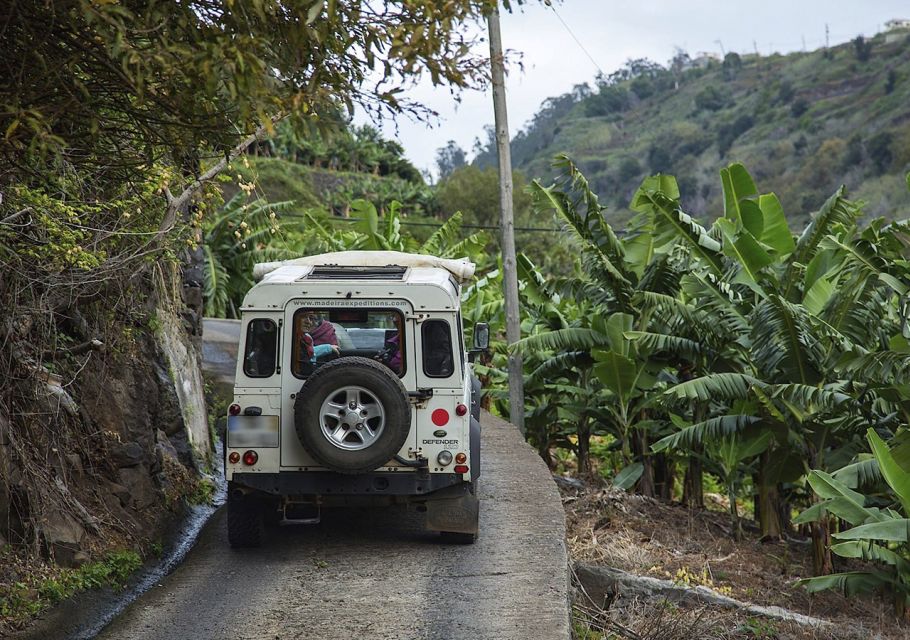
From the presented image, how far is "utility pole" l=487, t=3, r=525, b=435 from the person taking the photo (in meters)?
15.0

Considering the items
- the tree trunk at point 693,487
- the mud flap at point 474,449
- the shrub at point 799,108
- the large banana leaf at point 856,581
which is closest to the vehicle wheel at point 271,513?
the mud flap at point 474,449

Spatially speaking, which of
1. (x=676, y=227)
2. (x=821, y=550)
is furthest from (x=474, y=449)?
(x=821, y=550)

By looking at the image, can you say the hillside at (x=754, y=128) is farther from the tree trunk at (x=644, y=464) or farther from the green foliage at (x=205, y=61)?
the green foliage at (x=205, y=61)

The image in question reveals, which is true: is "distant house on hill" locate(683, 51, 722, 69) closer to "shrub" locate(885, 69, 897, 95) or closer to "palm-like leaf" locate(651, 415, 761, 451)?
"shrub" locate(885, 69, 897, 95)

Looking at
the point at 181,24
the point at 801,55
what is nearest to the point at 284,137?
the point at 181,24

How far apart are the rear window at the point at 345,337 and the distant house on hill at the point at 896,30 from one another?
101 m

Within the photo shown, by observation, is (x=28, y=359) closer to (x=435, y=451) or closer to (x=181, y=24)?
(x=435, y=451)

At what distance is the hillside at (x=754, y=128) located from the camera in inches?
2689

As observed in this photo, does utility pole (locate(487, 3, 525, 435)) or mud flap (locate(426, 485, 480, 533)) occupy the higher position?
utility pole (locate(487, 3, 525, 435))

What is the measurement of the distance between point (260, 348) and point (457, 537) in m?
2.54

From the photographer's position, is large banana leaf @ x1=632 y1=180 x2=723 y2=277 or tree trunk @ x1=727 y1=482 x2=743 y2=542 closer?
large banana leaf @ x1=632 y1=180 x2=723 y2=277

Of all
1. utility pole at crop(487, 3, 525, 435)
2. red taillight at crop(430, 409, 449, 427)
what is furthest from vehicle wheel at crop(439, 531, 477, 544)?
utility pole at crop(487, 3, 525, 435)

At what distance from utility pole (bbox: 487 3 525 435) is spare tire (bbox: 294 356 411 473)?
692 centimetres

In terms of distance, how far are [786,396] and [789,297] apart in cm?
156
